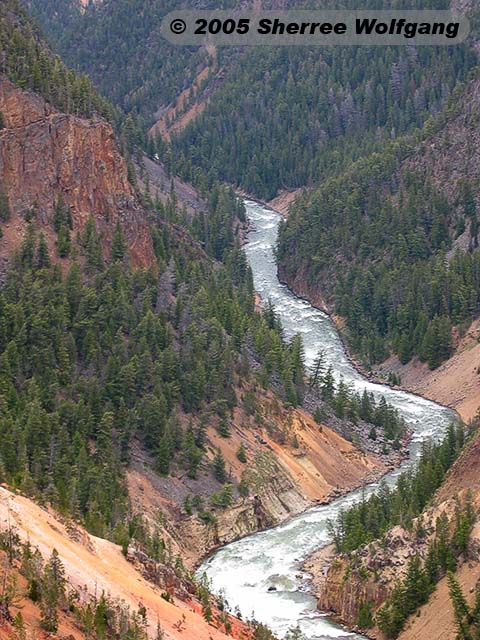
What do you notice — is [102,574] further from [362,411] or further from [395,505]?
[362,411]

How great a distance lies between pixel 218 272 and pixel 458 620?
101 m

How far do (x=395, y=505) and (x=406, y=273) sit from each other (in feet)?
276

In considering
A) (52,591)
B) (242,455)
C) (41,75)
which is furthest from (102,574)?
(41,75)

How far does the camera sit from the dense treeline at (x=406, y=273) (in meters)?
170

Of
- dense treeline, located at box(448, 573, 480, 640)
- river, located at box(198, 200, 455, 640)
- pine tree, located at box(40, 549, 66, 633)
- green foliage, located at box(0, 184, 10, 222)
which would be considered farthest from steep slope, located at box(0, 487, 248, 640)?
green foliage, located at box(0, 184, 10, 222)

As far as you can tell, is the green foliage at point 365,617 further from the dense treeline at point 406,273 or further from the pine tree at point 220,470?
the dense treeline at point 406,273

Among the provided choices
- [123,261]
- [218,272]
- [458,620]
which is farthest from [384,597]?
[218,272]

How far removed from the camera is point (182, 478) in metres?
113

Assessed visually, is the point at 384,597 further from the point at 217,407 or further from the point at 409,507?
the point at 217,407

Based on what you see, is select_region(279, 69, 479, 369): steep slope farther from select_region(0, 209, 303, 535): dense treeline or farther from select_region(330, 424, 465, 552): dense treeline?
select_region(330, 424, 465, 552): dense treeline

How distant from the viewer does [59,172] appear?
133 meters

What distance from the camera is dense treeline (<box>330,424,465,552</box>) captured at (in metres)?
97.2

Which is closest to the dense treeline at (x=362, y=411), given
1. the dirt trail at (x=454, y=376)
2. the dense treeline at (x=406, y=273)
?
the dirt trail at (x=454, y=376)

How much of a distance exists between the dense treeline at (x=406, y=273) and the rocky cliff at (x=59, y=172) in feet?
137
